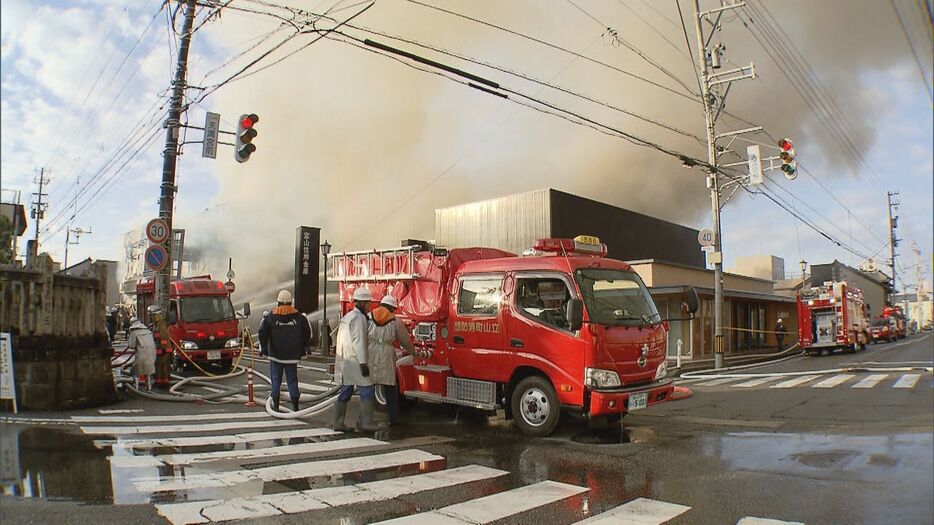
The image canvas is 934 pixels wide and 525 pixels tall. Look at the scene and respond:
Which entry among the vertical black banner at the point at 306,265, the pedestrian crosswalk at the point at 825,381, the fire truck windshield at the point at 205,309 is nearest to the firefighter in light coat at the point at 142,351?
the fire truck windshield at the point at 205,309

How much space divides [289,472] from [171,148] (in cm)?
852

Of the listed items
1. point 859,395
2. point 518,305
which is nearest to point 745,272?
point 859,395

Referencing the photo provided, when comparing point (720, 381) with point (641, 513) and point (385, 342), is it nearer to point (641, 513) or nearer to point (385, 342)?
point (385, 342)

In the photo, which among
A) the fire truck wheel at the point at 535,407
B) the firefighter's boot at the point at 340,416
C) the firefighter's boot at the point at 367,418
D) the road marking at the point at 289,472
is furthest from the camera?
the firefighter's boot at the point at 340,416

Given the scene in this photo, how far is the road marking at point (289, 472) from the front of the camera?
4777mm

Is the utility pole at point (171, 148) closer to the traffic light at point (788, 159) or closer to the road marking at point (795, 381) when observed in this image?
the road marking at point (795, 381)

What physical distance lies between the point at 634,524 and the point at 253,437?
4.68m

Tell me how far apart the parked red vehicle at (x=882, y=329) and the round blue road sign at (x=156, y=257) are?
37.0 meters

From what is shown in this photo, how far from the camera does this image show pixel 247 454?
19.5 ft

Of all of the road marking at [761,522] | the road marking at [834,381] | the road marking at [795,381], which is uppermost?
the road marking at [761,522]

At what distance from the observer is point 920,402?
Result: 911 centimetres

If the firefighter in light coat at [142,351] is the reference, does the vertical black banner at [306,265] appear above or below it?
above

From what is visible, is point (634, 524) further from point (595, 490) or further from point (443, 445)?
point (443, 445)

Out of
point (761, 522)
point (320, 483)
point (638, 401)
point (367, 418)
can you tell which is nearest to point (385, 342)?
point (367, 418)
